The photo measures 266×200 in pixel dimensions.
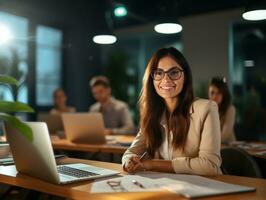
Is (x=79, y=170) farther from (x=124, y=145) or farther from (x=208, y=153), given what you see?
(x=124, y=145)

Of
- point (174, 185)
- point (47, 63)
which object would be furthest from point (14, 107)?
point (47, 63)

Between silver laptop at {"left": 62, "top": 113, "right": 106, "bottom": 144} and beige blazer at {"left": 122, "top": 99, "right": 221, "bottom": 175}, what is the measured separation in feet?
4.28

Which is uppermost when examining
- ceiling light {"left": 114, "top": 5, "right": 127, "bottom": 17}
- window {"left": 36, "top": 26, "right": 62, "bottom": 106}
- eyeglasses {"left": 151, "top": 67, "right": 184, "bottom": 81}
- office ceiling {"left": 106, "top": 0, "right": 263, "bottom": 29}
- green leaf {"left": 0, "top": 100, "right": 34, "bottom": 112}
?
office ceiling {"left": 106, "top": 0, "right": 263, "bottom": 29}

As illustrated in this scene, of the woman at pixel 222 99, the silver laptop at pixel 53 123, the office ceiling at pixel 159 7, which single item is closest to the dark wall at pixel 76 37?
the office ceiling at pixel 159 7

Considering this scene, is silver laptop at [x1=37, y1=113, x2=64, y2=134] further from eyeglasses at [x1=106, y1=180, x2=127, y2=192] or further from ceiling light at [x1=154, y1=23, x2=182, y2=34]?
eyeglasses at [x1=106, y1=180, x2=127, y2=192]

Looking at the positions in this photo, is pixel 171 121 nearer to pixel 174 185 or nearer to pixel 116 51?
pixel 174 185

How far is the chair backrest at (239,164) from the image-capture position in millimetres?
1915

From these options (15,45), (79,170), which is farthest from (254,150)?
(15,45)

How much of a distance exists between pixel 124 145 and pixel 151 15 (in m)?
5.00

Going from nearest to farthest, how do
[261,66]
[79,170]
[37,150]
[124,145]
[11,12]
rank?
[37,150] → [79,170] → [124,145] → [11,12] → [261,66]

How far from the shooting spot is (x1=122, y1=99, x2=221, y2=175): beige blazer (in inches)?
68.8

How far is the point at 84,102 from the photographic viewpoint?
7578mm

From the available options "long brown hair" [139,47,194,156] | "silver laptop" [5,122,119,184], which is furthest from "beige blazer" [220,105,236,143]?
"silver laptop" [5,122,119,184]

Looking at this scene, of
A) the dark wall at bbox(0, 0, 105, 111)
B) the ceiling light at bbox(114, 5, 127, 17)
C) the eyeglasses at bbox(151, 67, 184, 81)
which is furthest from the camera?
the dark wall at bbox(0, 0, 105, 111)
